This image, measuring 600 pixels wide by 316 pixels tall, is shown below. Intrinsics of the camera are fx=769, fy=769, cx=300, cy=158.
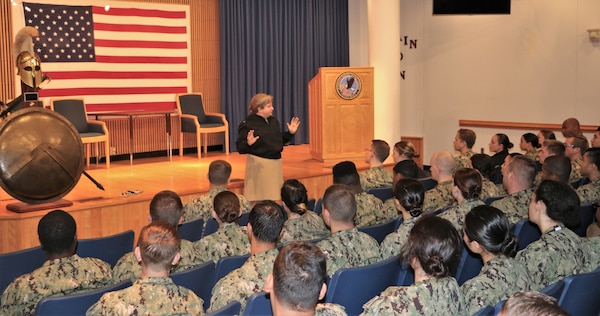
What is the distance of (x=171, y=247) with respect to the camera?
339cm

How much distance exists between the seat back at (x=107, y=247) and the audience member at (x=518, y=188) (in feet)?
8.78

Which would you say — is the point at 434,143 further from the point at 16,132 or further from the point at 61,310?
the point at 61,310

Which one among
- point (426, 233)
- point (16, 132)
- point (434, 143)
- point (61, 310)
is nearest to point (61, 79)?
point (16, 132)

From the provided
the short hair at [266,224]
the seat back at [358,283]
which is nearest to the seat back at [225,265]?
the short hair at [266,224]

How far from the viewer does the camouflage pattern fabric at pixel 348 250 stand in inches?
166

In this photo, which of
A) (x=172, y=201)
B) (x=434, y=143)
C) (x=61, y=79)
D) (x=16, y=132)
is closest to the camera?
(x=172, y=201)

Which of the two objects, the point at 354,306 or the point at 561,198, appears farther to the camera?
the point at 561,198

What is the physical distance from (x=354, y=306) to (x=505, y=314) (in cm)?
191

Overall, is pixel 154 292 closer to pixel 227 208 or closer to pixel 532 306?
pixel 227 208

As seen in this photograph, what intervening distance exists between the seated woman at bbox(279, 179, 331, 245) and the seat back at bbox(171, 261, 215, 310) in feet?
3.33

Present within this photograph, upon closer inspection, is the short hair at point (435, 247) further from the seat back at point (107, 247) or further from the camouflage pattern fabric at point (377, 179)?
the camouflage pattern fabric at point (377, 179)

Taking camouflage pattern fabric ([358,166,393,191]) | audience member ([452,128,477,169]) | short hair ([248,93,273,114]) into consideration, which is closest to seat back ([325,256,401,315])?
camouflage pattern fabric ([358,166,393,191])

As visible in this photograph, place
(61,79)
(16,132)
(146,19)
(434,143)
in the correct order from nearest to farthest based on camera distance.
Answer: (16,132) < (61,79) < (146,19) < (434,143)

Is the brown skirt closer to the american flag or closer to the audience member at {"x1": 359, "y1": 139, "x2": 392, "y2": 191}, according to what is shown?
the audience member at {"x1": 359, "y1": 139, "x2": 392, "y2": 191}
